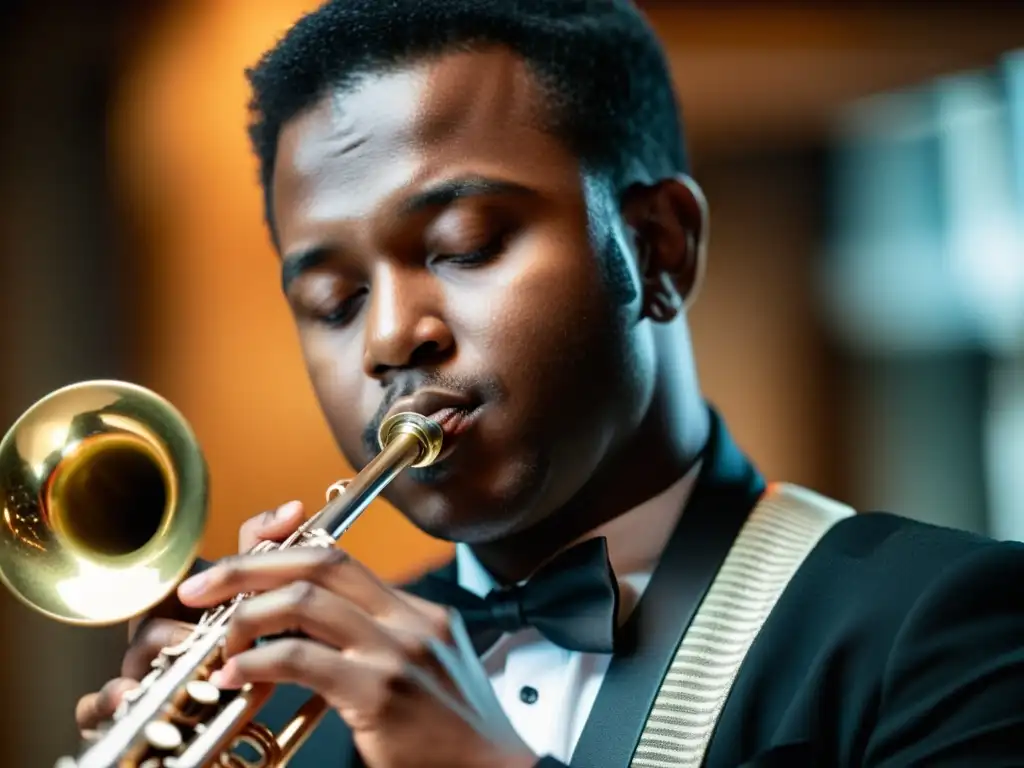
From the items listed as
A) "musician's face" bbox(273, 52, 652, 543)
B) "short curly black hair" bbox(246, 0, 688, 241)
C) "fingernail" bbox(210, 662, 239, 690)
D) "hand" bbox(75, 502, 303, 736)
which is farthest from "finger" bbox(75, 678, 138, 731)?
"short curly black hair" bbox(246, 0, 688, 241)

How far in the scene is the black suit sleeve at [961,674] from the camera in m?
0.96

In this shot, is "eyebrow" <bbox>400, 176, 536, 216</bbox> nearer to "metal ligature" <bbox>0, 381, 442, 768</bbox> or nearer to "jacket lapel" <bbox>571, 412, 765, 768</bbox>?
"metal ligature" <bbox>0, 381, 442, 768</bbox>

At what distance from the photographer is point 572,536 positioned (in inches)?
49.7

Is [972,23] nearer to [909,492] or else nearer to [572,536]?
[909,492]

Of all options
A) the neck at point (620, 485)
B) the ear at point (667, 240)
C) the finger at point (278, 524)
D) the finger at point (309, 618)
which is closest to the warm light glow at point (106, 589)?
the finger at point (278, 524)

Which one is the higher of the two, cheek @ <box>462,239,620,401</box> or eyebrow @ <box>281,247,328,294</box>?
eyebrow @ <box>281,247,328,294</box>

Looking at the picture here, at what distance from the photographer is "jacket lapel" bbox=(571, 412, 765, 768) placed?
111 centimetres

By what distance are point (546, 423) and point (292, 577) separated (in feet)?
1.02

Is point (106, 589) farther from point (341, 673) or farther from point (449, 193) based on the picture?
point (449, 193)

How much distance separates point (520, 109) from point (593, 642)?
0.52 meters

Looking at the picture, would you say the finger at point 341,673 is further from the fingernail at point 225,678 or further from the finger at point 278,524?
the finger at point 278,524

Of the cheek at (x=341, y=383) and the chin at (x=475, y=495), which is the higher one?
the cheek at (x=341, y=383)

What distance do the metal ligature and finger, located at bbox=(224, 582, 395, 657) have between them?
0.31ft

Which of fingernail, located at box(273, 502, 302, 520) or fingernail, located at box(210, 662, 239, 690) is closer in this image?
fingernail, located at box(210, 662, 239, 690)
